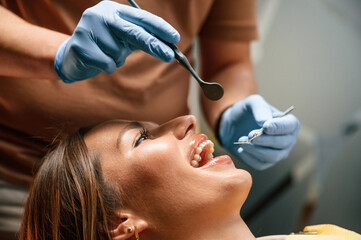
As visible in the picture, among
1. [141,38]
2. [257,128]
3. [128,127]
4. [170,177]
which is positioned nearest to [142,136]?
[128,127]

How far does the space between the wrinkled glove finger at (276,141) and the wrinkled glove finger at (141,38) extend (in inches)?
→ 14.9

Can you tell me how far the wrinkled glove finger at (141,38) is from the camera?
0.80m

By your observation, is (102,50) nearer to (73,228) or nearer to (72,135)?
(72,135)

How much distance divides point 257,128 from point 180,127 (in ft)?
0.95

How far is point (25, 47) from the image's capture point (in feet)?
2.79

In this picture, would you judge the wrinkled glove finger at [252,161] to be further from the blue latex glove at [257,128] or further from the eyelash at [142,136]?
the eyelash at [142,136]

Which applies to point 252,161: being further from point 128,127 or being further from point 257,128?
point 128,127

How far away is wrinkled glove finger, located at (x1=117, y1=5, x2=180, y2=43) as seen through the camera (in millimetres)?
807

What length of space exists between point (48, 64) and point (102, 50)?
0.14 metres

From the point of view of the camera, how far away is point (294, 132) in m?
1.12

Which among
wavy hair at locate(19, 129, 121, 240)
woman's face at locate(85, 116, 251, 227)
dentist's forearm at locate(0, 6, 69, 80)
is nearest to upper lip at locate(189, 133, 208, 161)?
woman's face at locate(85, 116, 251, 227)

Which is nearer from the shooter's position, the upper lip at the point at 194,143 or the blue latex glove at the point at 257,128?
the upper lip at the point at 194,143

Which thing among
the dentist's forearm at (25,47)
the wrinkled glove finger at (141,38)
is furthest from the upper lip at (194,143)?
the dentist's forearm at (25,47)

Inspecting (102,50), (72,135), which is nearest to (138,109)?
(72,135)
